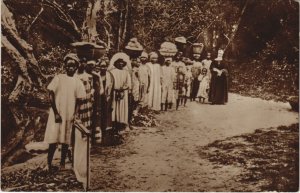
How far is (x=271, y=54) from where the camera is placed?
4.46 meters

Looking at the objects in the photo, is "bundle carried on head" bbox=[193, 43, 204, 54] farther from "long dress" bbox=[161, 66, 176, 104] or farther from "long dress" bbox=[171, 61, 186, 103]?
"long dress" bbox=[161, 66, 176, 104]

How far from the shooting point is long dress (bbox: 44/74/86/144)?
415 cm

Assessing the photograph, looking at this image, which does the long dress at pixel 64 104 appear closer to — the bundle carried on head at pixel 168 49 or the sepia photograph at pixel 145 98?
the sepia photograph at pixel 145 98

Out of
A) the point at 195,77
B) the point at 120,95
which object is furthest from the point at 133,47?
the point at 195,77

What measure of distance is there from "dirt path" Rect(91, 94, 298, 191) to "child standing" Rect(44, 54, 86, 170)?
32 cm

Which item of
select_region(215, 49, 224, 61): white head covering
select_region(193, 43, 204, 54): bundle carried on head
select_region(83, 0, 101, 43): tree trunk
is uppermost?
select_region(83, 0, 101, 43): tree trunk

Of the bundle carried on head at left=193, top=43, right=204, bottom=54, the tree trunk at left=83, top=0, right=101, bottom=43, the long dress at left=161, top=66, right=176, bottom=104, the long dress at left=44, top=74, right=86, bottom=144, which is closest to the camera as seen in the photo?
the long dress at left=44, top=74, right=86, bottom=144

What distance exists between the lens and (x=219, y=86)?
4.50 metres

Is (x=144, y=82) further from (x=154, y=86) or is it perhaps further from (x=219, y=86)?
(x=219, y=86)

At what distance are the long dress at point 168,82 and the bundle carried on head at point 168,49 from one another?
0.15 meters

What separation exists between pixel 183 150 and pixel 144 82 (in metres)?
0.70

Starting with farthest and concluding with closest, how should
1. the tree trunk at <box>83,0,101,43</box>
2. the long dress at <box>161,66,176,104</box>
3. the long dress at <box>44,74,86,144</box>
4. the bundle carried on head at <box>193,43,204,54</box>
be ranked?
the long dress at <box>161,66,176,104</box> → the bundle carried on head at <box>193,43,204,54</box> → the tree trunk at <box>83,0,101,43</box> → the long dress at <box>44,74,86,144</box>

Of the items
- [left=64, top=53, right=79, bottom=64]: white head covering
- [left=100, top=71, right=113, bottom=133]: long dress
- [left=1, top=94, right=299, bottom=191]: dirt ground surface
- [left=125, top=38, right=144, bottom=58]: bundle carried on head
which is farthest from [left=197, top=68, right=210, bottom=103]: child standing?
[left=64, top=53, right=79, bottom=64]: white head covering

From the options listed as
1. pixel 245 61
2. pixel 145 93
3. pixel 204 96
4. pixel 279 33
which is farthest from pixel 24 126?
pixel 279 33
